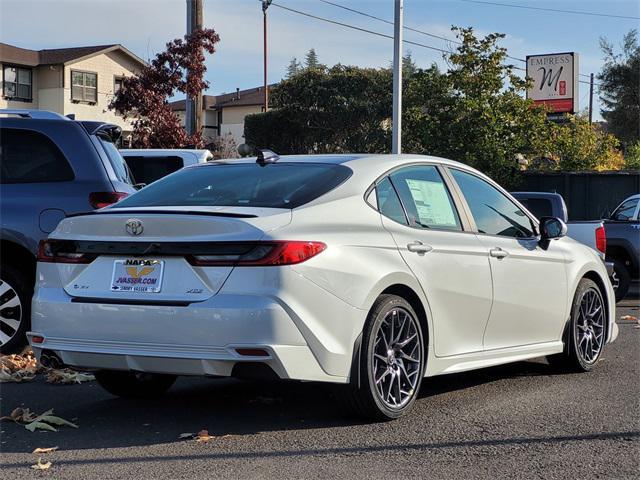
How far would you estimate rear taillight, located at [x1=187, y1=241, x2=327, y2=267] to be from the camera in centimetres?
495

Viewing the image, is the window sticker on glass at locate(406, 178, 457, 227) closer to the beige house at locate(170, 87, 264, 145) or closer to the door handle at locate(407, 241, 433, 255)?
the door handle at locate(407, 241, 433, 255)

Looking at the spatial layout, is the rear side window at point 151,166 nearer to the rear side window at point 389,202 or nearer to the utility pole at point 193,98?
the utility pole at point 193,98

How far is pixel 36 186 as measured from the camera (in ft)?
26.4

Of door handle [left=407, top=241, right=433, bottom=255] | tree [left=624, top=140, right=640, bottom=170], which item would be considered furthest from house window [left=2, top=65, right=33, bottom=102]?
door handle [left=407, top=241, right=433, bottom=255]

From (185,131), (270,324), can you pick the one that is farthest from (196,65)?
(270,324)

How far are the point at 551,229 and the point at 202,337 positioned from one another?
3.28m

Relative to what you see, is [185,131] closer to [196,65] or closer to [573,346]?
[196,65]

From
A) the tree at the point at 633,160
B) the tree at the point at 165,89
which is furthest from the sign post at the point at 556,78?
the tree at the point at 165,89

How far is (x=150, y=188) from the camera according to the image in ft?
20.4

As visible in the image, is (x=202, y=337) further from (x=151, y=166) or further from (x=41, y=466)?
(x=151, y=166)

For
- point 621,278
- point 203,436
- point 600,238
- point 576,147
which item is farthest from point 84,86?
point 203,436

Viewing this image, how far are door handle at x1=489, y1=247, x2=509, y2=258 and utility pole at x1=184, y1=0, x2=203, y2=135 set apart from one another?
1462cm

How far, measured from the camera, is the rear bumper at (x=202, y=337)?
16.0 ft

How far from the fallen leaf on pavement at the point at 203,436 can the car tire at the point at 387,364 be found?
789 mm
